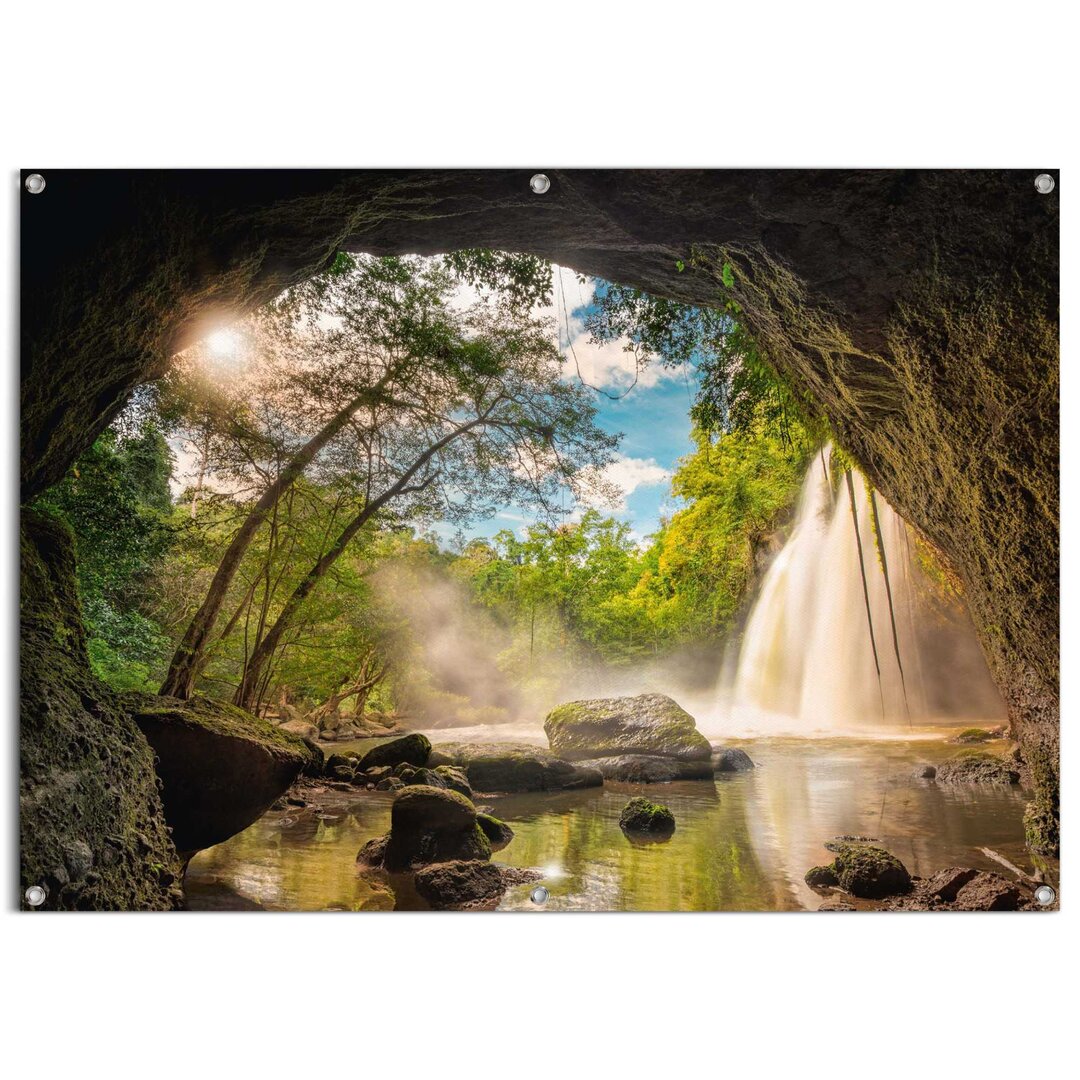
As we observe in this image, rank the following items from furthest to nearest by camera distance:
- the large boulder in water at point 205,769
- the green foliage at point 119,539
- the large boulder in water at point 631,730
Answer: the large boulder in water at point 631,730, the green foliage at point 119,539, the large boulder in water at point 205,769

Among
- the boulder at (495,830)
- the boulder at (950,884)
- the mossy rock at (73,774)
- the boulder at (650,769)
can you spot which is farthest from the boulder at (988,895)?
the mossy rock at (73,774)

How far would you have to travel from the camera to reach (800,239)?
8.28 ft

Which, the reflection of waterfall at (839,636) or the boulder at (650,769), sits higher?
the reflection of waterfall at (839,636)

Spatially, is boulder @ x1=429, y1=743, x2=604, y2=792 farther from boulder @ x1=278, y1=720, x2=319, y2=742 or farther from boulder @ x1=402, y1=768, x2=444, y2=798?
boulder @ x1=278, y1=720, x2=319, y2=742

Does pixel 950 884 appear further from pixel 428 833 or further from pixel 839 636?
pixel 428 833

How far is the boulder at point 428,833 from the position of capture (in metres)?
2.67

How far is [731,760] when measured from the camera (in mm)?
3082

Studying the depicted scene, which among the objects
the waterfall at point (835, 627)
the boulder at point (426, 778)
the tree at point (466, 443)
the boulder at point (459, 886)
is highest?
the tree at point (466, 443)

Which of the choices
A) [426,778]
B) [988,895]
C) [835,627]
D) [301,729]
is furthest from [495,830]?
[835,627]

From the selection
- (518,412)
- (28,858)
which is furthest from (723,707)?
(28,858)

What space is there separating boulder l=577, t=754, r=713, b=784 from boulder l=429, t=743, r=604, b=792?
7cm

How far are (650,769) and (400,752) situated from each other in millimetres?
1199

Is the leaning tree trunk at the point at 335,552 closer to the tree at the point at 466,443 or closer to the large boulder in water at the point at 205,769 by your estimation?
the tree at the point at 466,443

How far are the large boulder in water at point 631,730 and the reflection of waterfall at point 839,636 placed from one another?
291 millimetres
